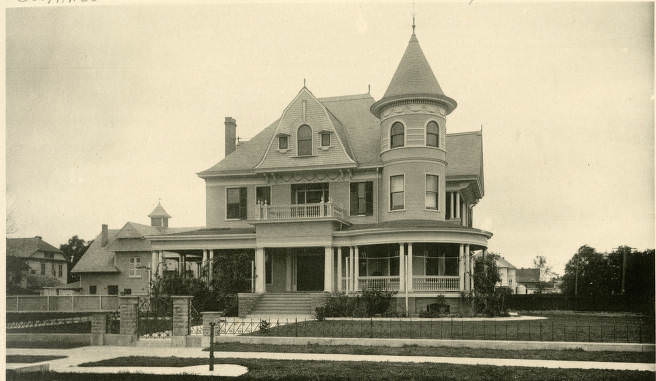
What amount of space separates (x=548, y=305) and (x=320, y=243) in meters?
17.3

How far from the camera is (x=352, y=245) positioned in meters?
31.3

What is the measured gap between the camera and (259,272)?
106 ft

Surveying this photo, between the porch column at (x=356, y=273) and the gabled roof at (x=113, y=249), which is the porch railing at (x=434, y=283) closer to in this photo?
the porch column at (x=356, y=273)

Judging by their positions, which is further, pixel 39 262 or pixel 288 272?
pixel 39 262

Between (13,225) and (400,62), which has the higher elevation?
(400,62)

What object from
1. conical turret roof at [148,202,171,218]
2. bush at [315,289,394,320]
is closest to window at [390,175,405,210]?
bush at [315,289,394,320]

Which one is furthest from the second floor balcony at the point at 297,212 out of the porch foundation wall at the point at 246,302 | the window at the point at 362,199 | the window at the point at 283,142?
the porch foundation wall at the point at 246,302

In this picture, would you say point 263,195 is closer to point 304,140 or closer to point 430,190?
point 304,140

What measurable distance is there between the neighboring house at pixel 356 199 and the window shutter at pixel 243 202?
55 mm

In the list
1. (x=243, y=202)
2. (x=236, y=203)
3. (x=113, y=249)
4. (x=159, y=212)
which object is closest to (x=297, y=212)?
(x=243, y=202)

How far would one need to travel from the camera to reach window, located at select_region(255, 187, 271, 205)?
119ft

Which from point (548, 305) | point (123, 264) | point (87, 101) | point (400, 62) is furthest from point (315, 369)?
point (123, 264)

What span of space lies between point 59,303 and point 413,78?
24.5 metres

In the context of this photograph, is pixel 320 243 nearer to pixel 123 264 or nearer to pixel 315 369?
pixel 315 369
